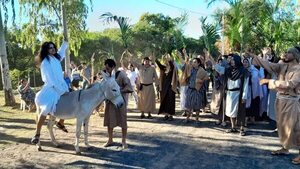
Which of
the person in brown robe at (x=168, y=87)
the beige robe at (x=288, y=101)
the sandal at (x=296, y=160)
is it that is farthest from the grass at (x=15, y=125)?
the sandal at (x=296, y=160)

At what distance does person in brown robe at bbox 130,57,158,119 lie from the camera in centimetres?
1187

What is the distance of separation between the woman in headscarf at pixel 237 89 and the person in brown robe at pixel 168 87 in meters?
2.38

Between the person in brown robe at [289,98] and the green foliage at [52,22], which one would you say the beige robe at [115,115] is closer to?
the person in brown robe at [289,98]

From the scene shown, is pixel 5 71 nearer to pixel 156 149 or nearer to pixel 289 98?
pixel 156 149

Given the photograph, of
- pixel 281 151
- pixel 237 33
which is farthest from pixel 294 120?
pixel 237 33

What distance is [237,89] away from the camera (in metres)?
9.77

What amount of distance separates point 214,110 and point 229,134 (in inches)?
76.5

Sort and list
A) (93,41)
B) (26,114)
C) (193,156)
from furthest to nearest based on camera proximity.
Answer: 1. (93,41)
2. (26,114)
3. (193,156)

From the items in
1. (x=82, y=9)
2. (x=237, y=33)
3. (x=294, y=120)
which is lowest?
(x=294, y=120)

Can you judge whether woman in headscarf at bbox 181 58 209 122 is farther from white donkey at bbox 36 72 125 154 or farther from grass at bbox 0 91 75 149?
white donkey at bbox 36 72 125 154

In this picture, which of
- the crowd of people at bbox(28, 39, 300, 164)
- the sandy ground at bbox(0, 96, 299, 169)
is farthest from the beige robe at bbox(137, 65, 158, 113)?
the sandy ground at bbox(0, 96, 299, 169)

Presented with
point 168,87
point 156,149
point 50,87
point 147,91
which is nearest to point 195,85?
point 168,87

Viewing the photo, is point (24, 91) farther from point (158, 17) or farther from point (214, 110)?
point (158, 17)

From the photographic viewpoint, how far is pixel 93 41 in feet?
115
